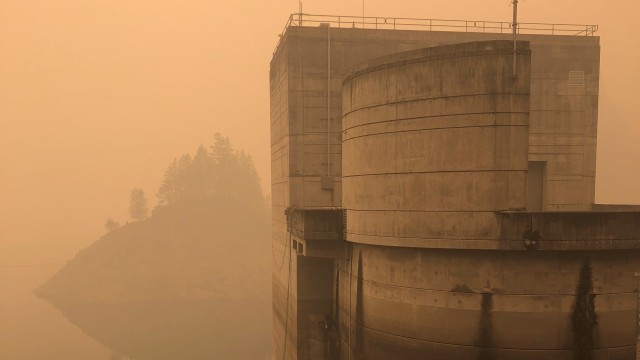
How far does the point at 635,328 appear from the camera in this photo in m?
17.3

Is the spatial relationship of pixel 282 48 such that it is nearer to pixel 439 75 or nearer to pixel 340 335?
pixel 439 75

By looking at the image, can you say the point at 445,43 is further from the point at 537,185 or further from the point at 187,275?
the point at 187,275

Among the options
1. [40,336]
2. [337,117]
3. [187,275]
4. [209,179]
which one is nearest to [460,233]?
[337,117]

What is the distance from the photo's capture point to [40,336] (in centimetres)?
11325

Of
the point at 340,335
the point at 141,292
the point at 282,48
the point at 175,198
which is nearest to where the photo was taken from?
the point at 340,335

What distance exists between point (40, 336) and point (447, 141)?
125678 mm

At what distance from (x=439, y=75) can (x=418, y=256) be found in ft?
23.2

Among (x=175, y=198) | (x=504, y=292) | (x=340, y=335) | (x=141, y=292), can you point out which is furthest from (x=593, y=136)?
(x=175, y=198)

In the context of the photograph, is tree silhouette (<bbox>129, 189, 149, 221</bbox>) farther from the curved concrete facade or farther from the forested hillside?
the curved concrete facade

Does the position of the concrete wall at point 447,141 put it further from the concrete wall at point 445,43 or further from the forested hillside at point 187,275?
the forested hillside at point 187,275

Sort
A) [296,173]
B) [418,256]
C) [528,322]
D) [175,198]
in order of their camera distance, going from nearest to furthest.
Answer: [528,322] → [418,256] → [296,173] → [175,198]

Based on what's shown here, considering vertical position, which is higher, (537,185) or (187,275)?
(537,185)

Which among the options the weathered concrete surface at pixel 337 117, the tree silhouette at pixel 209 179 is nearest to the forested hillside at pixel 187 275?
the tree silhouette at pixel 209 179

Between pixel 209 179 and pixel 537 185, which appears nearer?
pixel 537 185
